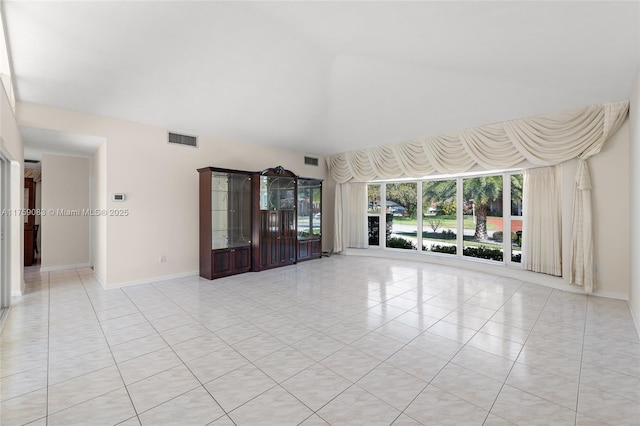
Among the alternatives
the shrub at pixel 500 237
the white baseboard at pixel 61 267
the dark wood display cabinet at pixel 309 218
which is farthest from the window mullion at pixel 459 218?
the white baseboard at pixel 61 267

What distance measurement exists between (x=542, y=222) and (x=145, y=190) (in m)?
6.83

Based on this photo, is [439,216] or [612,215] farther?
[439,216]

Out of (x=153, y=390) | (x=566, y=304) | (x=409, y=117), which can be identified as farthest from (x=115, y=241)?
(x=566, y=304)

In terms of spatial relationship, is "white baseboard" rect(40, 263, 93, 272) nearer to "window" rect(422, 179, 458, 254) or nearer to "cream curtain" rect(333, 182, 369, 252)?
"cream curtain" rect(333, 182, 369, 252)

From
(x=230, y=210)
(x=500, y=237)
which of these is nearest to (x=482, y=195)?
(x=500, y=237)

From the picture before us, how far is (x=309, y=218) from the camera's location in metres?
7.50

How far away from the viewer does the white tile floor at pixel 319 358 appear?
1.92 metres

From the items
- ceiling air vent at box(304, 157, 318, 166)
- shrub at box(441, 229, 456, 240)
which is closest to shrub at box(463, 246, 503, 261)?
shrub at box(441, 229, 456, 240)

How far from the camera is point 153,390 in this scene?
84.2 inches

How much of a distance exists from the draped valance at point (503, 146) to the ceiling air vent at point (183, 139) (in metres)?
3.90

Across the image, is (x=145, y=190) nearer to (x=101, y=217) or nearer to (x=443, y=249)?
(x=101, y=217)

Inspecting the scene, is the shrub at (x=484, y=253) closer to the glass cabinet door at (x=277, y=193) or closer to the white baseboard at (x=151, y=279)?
the glass cabinet door at (x=277, y=193)

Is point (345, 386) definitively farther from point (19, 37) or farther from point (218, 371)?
point (19, 37)

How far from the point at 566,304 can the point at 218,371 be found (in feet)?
14.5
